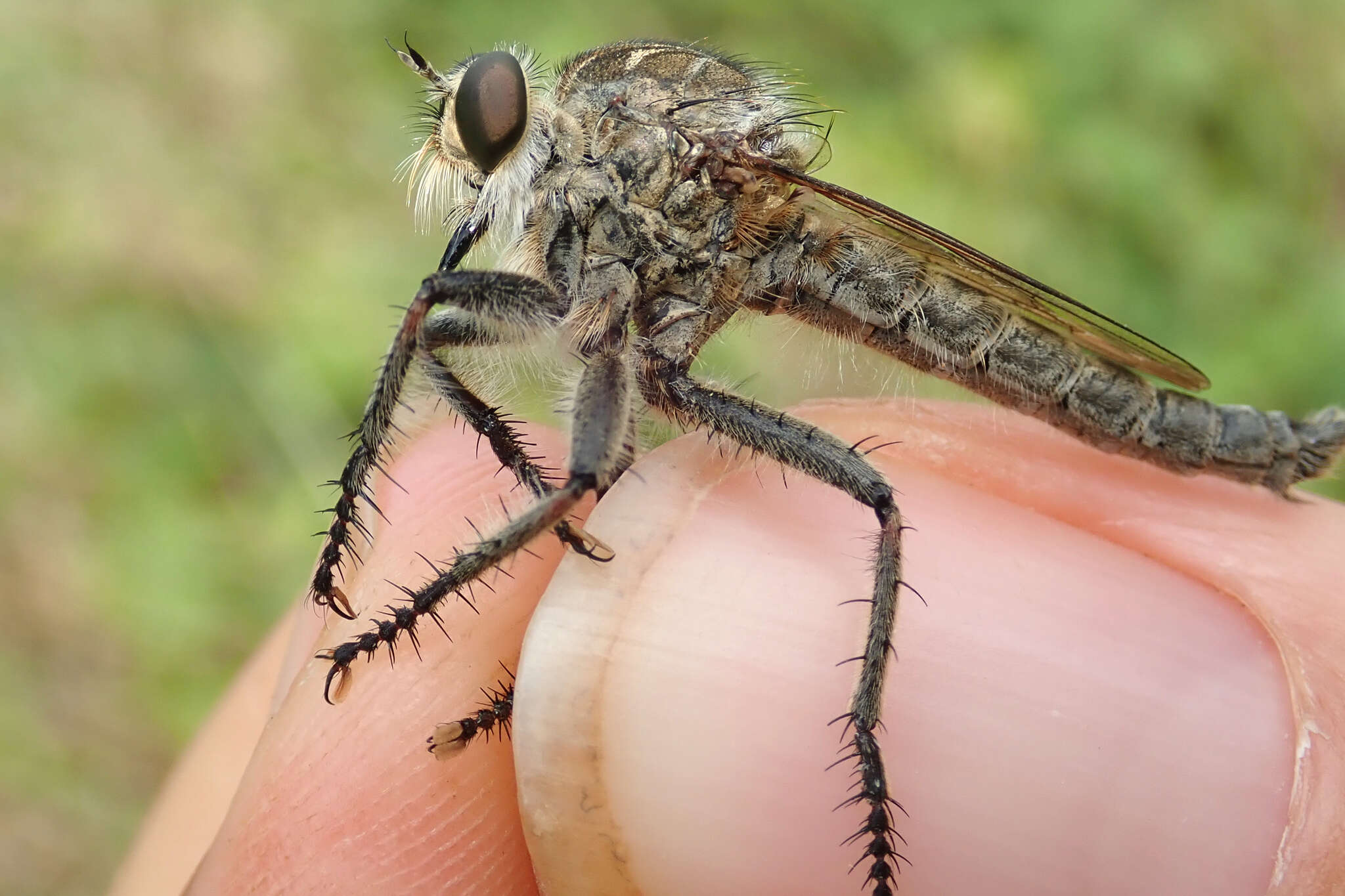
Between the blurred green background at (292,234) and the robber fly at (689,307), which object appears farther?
the blurred green background at (292,234)

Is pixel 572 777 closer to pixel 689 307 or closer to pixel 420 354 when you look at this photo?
pixel 420 354

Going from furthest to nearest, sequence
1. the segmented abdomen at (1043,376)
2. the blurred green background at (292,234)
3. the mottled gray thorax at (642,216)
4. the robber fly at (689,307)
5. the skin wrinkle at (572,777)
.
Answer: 1. the blurred green background at (292,234)
2. the segmented abdomen at (1043,376)
3. the mottled gray thorax at (642,216)
4. the robber fly at (689,307)
5. the skin wrinkle at (572,777)

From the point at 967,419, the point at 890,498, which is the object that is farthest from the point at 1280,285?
the point at 890,498

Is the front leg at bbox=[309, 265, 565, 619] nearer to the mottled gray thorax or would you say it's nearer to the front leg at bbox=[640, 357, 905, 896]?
the mottled gray thorax

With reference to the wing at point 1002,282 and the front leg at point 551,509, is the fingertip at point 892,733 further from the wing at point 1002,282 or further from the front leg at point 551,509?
the wing at point 1002,282

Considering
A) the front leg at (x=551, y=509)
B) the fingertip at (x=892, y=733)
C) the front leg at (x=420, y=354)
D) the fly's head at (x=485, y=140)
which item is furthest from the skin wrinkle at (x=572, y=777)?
the fly's head at (x=485, y=140)

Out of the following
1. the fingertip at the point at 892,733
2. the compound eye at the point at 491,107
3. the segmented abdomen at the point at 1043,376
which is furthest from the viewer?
Answer: the segmented abdomen at the point at 1043,376

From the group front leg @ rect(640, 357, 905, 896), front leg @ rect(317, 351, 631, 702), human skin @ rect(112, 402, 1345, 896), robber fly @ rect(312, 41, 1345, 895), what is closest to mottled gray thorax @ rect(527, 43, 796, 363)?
robber fly @ rect(312, 41, 1345, 895)

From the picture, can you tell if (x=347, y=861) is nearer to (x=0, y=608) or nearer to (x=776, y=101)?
(x=776, y=101)
